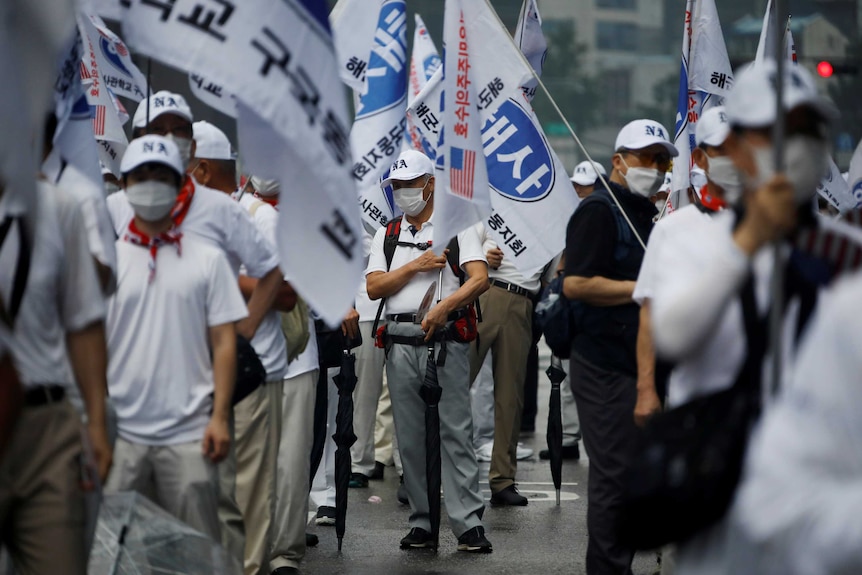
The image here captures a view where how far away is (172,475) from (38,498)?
124 cm

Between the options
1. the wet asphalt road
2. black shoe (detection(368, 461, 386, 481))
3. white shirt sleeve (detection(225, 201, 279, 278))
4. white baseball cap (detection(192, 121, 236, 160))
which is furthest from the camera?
black shoe (detection(368, 461, 386, 481))

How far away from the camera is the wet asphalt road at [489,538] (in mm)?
7973

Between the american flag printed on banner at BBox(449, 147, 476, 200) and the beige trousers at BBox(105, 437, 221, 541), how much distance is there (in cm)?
264

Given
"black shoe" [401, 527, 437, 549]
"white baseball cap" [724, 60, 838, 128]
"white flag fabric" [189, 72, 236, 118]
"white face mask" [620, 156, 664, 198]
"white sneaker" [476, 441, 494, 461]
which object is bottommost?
"white sneaker" [476, 441, 494, 461]

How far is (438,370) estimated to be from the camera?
8523 millimetres

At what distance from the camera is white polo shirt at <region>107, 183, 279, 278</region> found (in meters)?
6.24

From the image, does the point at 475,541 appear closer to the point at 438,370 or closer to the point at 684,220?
the point at 438,370

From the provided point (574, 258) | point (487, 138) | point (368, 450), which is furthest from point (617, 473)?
point (368, 450)

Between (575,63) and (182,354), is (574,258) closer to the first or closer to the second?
(182,354)

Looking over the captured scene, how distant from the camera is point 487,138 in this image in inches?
348

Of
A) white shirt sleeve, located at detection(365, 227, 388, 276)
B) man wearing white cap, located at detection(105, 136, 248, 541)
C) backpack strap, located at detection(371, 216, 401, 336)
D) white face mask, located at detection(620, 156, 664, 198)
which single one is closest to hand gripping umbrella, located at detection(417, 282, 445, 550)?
backpack strap, located at detection(371, 216, 401, 336)

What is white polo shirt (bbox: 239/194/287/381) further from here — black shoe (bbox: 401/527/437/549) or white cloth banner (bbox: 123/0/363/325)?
white cloth banner (bbox: 123/0/363/325)

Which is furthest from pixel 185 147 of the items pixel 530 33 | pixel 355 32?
pixel 530 33

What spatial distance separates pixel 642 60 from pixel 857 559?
4089cm
